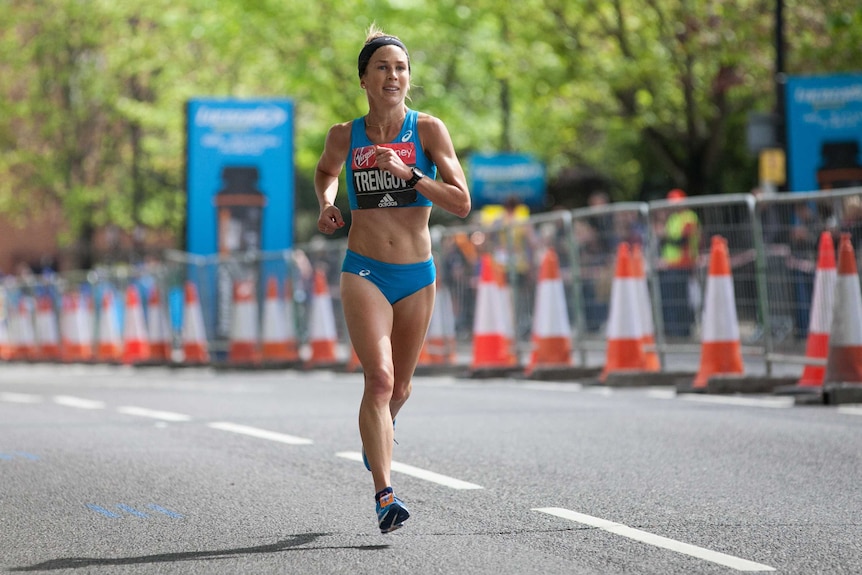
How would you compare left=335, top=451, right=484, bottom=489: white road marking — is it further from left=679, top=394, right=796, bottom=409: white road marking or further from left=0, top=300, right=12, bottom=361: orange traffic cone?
left=0, top=300, right=12, bottom=361: orange traffic cone

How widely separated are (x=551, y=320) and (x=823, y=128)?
8.21 metres

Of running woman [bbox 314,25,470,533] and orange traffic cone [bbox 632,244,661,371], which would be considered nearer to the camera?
running woman [bbox 314,25,470,533]

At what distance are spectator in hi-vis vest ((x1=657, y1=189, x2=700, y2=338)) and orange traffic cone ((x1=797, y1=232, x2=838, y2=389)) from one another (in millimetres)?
1745

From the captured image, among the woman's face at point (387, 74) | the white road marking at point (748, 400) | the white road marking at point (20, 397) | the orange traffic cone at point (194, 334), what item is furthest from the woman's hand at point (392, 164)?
the orange traffic cone at point (194, 334)

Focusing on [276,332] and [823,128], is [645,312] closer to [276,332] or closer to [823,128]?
[276,332]

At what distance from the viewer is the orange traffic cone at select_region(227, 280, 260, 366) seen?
72.8 ft

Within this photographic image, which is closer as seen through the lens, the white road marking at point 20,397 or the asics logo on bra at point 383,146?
the asics logo on bra at point 383,146

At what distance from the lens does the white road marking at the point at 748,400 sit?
495 inches

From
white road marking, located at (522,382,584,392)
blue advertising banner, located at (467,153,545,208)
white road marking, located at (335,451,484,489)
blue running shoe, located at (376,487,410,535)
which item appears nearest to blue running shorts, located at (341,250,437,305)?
blue running shoe, located at (376,487,410,535)

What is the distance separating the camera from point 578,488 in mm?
8031

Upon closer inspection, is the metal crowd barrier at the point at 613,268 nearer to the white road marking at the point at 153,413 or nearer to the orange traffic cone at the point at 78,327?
the white road marking at the point at 153,413

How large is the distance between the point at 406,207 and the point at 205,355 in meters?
17.4

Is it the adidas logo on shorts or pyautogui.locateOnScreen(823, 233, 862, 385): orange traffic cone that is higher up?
the adidas logo on shorts

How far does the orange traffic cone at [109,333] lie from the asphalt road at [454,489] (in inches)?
624
